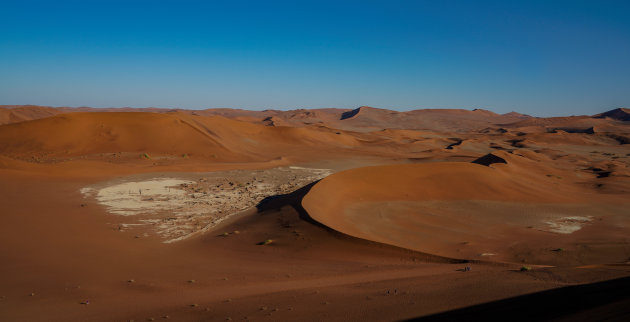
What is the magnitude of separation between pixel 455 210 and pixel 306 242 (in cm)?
615

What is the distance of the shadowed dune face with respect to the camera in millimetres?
8773

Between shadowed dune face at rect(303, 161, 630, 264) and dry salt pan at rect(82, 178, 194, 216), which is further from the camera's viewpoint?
dry salt pan at rect(82, 178, 194, 216)

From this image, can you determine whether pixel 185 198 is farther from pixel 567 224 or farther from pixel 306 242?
pixel 567 224

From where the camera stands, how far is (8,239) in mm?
7293

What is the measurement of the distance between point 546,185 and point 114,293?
17.3 metres

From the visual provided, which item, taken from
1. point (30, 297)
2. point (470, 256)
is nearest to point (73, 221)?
point (30, 297)

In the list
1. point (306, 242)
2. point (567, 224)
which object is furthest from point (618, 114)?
point (306, 242)

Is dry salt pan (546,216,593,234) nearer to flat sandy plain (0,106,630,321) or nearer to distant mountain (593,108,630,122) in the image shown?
flat sandy plain (0,106,630,321)

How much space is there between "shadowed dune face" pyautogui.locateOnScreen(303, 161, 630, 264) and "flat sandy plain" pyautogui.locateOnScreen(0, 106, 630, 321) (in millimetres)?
76

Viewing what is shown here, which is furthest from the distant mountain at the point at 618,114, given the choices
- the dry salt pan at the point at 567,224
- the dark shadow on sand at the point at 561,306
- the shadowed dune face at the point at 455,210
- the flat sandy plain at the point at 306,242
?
the dark shadow on sand at the point at 561,306

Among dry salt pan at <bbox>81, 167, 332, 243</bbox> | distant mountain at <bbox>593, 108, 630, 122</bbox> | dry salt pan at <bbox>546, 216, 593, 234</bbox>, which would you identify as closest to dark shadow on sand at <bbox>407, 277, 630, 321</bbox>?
dry salt pan at <bbox>81, 167, 332, 243</bbox>

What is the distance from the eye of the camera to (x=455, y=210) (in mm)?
11977

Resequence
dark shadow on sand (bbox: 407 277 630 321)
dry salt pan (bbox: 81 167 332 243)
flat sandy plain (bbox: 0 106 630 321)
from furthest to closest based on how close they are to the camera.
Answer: dry salt pan (bbox: 81 167 332 243) → flat sandy plain (bbox: 0 106 630 321) → dark shadow on sand (bbox: 407 277 630 321)

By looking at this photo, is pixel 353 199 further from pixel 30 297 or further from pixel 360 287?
pixel 30 297
